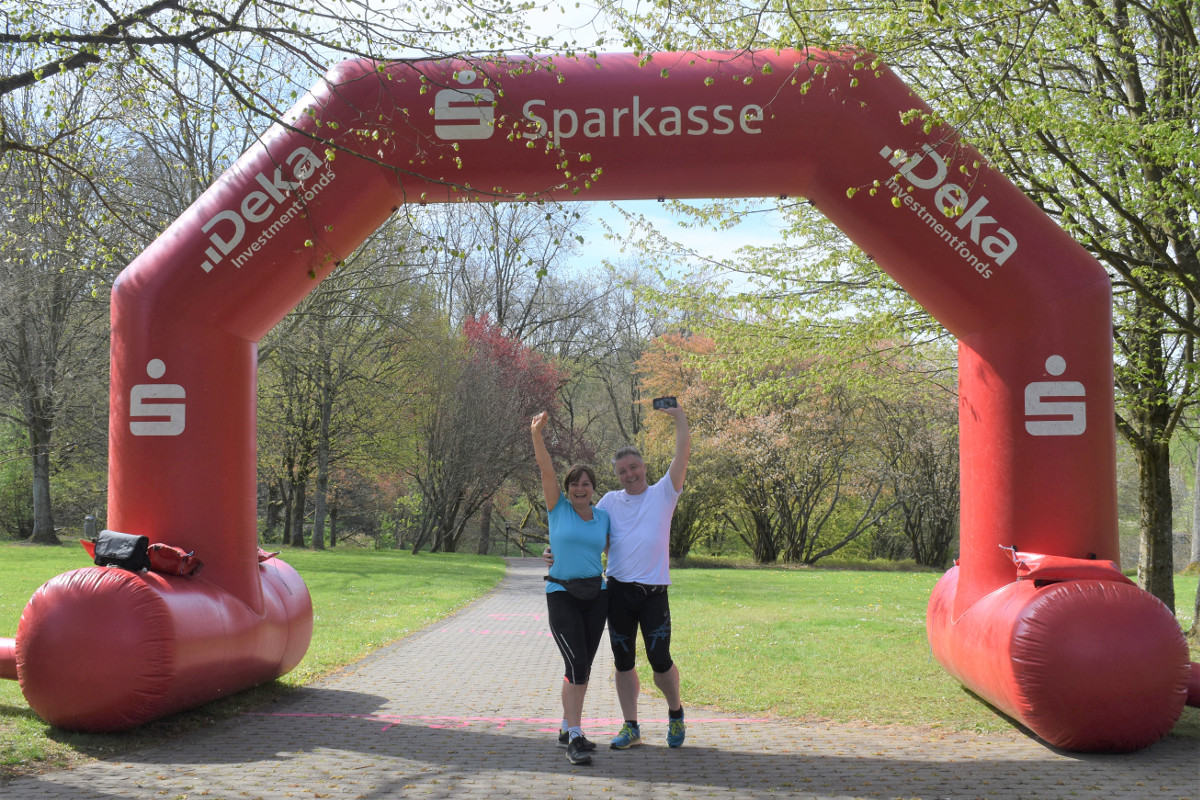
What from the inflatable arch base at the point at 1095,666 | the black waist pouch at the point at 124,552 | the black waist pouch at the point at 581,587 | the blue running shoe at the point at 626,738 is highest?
the black waist pouch at the point at 124,552

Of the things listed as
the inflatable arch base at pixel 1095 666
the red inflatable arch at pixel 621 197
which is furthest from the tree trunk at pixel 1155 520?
the inflatable arch base at pixel 1095 666

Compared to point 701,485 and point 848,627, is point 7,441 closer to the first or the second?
point 701,485

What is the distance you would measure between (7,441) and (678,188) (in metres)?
28.7

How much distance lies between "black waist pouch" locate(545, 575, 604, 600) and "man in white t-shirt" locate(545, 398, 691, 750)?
15 centimetres

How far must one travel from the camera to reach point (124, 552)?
6051 mm

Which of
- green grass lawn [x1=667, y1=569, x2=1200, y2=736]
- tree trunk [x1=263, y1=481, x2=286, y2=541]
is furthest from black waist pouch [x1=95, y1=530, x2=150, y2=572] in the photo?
tree trunk [x1=263, y1=481, x2=286, y2=541]

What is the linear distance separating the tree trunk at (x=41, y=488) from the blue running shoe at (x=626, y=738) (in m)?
24.9

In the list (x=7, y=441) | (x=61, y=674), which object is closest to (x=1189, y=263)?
(x=61, y=674)

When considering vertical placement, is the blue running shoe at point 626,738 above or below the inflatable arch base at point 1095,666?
below

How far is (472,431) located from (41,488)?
12.5m

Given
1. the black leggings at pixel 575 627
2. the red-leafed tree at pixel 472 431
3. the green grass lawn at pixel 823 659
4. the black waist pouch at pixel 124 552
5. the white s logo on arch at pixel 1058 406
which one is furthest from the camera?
the red-leafed tree at pixel 472 431

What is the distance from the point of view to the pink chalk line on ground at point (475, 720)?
21.6ft

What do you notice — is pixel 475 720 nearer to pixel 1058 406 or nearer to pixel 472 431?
pixel 1058 406

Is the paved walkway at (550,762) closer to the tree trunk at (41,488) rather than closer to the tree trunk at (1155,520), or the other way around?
the tree trunk at (1155,520)
